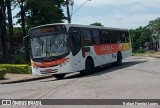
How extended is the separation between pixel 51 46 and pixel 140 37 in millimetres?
124446

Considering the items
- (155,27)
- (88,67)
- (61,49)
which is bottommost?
(88,67)

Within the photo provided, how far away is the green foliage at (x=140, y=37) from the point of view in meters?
143

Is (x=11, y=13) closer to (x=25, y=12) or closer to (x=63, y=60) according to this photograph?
(x=25, y=12)

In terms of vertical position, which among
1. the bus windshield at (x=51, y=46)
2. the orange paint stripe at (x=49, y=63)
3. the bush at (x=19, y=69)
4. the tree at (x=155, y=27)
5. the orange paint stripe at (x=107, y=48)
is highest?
the tree at (x=155, y=27)

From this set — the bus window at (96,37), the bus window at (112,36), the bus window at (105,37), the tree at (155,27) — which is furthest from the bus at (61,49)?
the tree at (155,27)

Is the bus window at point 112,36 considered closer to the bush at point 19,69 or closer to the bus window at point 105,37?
the bus window at point 105,37

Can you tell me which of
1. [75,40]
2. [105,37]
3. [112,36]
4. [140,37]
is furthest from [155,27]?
[75,40]

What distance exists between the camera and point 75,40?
22.6m

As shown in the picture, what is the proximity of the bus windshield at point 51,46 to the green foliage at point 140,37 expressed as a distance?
4800 inches

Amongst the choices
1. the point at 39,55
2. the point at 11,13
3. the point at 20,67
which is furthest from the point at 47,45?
the point at 11,13

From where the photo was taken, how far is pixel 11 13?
→ 46281 mm

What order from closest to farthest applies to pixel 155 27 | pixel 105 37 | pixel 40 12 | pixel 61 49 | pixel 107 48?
pixel 61 49 → pixel 107 48 → pixel 105 37 → pixel 40 12 → pixel 155 27

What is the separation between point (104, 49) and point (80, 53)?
4.33 metres

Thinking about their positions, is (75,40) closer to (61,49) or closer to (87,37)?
(61,49)
